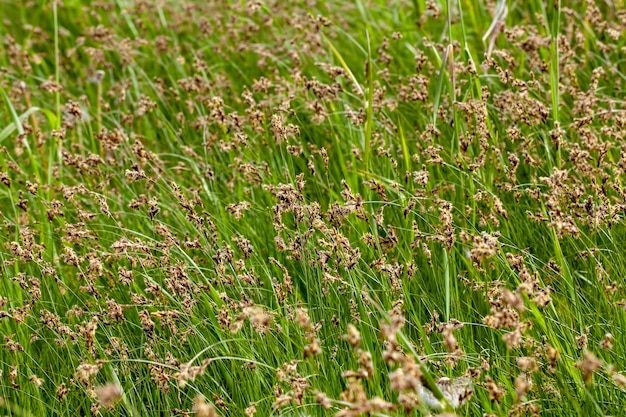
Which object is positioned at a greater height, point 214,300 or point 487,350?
point 214,300

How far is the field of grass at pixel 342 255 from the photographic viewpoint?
6.55 feet

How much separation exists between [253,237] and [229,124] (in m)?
0.84

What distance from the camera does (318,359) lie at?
2176 mm

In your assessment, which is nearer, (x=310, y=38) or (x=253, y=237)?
(x=253, y=237)

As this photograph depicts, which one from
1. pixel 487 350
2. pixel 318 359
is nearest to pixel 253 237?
pixel 318 359

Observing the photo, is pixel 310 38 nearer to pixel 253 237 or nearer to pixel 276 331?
pixel 253 237

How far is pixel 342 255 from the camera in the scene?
219 centimetres

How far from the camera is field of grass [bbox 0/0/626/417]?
6.55ft

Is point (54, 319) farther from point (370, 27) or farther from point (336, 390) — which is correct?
point (370, 27)

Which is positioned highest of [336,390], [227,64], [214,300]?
[227,64]

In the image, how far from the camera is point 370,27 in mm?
4227

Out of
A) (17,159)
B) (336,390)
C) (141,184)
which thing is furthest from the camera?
(17,159)

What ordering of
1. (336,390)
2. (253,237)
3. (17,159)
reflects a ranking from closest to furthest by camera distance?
(336,390)
(253,237)
(17,159)

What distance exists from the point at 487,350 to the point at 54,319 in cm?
110
